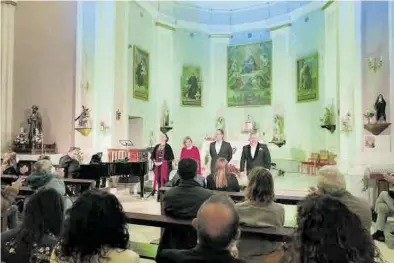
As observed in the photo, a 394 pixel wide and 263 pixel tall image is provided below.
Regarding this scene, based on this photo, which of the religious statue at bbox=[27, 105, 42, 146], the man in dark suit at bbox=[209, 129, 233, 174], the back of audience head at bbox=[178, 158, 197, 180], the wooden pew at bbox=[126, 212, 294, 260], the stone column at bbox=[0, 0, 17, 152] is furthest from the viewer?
the stone column at bbox=[0, 0, 17, 152]

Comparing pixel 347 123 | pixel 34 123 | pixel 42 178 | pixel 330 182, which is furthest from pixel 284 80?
pixel 330 182

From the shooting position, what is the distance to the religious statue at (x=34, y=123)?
10.0m

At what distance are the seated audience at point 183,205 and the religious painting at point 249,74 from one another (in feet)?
39.4

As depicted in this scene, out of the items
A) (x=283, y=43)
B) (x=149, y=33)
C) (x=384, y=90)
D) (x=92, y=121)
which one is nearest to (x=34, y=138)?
(x=92, y=121)

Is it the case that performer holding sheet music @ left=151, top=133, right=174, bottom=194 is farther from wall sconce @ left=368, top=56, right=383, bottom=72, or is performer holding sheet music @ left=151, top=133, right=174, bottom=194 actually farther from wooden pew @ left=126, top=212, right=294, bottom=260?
wooden pew @ left=126, top=212, right=294, bottom=260

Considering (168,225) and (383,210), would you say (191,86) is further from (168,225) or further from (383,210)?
(168,225)

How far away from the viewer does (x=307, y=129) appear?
1320 centimetres

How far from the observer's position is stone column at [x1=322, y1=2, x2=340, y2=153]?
37.4 feet

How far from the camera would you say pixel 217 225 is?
1.46 meters

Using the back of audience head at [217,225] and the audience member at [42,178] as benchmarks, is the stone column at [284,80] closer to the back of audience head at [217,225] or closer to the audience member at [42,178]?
the audience member at [42,178]

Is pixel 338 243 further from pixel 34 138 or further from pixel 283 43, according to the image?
pixel 283 43

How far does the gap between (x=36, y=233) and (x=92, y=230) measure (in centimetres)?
62

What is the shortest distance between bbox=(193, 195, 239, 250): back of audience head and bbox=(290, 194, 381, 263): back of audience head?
24cm

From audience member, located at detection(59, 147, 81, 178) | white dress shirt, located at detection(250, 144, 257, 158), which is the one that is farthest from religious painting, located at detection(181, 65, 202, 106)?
white dress shirt, located at detection(250, 144, 257, 158)
